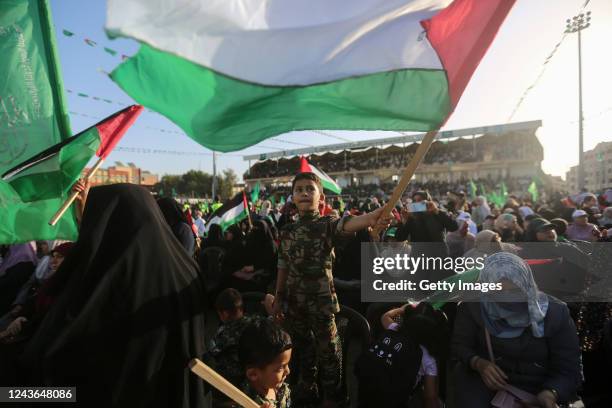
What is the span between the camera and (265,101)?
1.81 m

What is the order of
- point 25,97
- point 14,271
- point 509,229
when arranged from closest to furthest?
1. point 25,97
2. point 14,271
3. point 509,229

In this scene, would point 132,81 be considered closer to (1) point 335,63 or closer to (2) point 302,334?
(1) point 335,63

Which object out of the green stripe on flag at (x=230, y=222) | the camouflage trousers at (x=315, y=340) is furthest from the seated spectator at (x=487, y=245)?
the green stripe on flag at (x=230, y=222)

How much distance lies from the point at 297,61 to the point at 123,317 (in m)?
1.38

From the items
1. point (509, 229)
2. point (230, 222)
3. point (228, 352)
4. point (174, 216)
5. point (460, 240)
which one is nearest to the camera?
point (228, 352)

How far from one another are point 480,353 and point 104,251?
241 cm

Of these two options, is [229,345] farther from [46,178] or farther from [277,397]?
[46,178]

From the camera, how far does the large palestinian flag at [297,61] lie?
5.18ft

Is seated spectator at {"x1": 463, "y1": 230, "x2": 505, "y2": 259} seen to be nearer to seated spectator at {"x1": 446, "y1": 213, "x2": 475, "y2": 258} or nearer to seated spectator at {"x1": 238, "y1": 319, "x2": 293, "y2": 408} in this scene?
seated spectator at {"x1": 446, "y1": 213, "x2": 475, "y2": 258}

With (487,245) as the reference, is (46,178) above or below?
above

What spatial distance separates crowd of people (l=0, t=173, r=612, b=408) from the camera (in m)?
1.50

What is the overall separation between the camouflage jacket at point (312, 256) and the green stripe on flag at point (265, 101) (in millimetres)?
997

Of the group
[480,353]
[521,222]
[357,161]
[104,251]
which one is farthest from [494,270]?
[357,161]

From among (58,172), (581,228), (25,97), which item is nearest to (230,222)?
(58,172)
